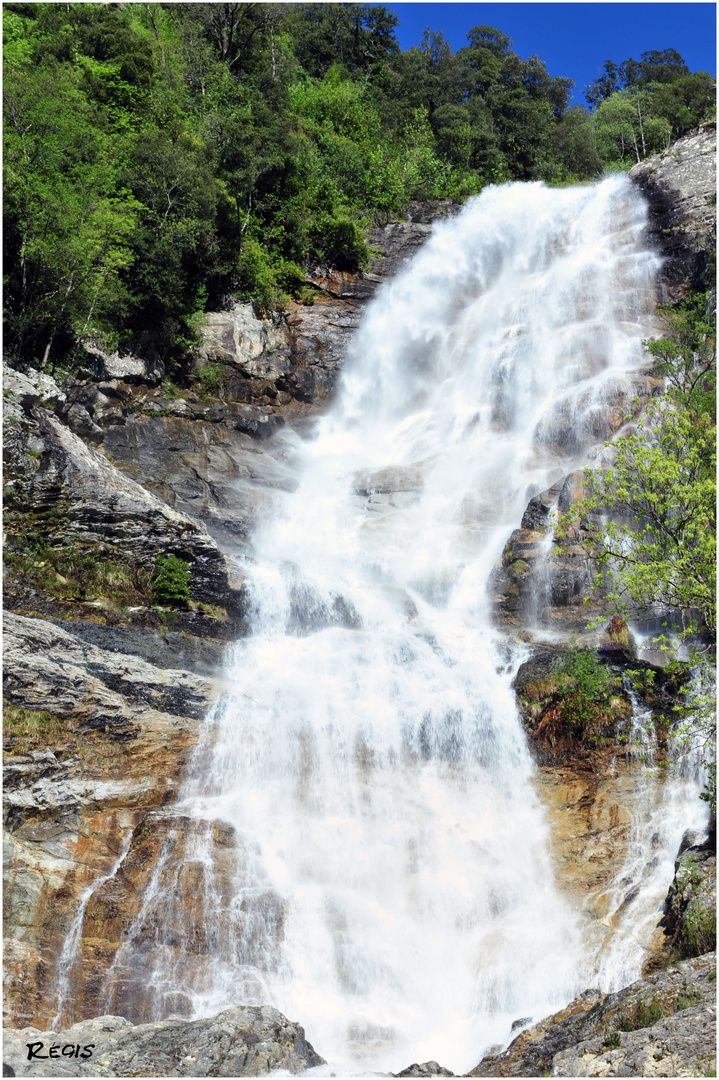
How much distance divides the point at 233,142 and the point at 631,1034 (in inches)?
1235

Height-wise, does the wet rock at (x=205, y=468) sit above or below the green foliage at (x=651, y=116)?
below

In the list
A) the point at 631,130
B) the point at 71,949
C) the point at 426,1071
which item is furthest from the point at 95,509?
the point at 631,130

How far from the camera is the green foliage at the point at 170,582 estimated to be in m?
16.7

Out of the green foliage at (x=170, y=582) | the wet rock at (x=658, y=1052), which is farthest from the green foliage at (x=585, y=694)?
the green foliage at (x=170, y=582)

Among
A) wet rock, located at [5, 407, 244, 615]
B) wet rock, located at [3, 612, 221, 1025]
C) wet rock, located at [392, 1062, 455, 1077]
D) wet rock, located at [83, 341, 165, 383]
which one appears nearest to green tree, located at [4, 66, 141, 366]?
wet rock, located at [83, 341, 165, 383]

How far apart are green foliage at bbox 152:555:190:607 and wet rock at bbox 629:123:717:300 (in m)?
22.2

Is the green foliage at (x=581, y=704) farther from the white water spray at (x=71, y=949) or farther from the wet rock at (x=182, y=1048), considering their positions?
the white water spray at (x=71, y=949)

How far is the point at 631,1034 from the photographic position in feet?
26.3

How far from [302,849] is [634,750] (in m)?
7.43

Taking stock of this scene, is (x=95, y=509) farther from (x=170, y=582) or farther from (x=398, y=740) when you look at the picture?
(x=398, y=740)

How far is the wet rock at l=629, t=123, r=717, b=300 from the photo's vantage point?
91.0 feet

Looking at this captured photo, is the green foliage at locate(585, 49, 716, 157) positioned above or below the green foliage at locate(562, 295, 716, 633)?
above

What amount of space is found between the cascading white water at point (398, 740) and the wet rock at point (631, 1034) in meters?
1.53

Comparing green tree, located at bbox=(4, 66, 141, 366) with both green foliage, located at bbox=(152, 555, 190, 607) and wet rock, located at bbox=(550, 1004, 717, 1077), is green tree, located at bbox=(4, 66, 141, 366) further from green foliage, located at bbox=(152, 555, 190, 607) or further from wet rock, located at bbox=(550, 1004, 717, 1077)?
wet rock, located at bbox=(550, 1004, 717, 1077)
